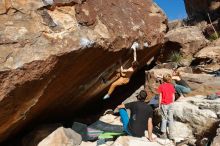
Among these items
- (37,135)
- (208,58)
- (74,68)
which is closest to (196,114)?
(74,68)

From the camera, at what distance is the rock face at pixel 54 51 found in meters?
6.49

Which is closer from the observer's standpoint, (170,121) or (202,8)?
(170,121)

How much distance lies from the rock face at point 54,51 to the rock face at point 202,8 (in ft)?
54.9

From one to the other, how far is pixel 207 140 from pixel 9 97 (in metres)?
Answer: 3.98

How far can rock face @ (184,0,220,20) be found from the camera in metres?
24.8

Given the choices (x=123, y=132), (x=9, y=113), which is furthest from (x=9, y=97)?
(x=123, y=132)

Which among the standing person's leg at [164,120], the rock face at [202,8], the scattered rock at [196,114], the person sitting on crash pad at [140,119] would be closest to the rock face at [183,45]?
the scattered rock at [196,114]

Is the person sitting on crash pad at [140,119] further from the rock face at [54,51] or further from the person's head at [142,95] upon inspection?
the rock face at [54,51]

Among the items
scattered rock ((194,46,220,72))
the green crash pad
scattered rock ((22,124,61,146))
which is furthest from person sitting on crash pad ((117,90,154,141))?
scattered rock ((194,46,220,72))

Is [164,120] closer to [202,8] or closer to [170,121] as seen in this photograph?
[170,121]

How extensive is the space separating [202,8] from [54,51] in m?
21.7

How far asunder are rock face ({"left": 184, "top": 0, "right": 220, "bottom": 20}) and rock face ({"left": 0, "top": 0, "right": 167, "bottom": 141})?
16.7 m

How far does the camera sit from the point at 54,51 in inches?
267

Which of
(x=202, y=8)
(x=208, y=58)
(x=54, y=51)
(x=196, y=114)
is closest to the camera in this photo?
(x=54, y=51)
